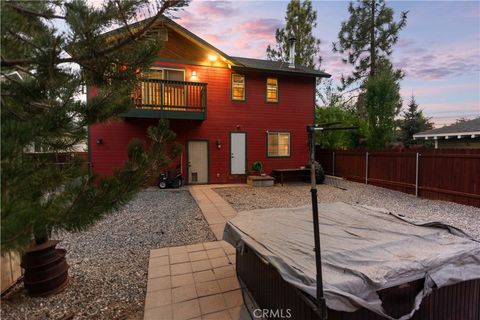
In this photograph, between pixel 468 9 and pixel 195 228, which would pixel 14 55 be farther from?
pixel 468 9

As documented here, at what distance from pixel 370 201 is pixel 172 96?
7.71 metres

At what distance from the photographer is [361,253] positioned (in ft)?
5.90

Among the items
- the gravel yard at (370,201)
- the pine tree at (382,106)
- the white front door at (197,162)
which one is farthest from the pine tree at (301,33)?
the gravel yard at (370,201)

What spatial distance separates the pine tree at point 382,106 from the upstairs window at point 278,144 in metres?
3.65

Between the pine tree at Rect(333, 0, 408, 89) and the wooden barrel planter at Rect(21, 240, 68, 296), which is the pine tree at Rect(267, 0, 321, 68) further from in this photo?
the wooden barrel planter at Rect(21, 240, 68, 296)

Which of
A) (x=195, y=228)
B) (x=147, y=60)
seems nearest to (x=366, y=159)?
(x=195, y=228)

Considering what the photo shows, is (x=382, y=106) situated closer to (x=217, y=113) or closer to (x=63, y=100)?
(x=217, y=113)

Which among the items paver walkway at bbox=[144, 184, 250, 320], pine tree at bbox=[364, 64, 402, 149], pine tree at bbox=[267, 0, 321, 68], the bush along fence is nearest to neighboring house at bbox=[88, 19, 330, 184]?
pine tree at bbox=[364, 64, 402, 149]

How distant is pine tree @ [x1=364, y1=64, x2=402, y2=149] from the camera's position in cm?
973

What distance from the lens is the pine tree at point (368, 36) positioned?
53.2 feet

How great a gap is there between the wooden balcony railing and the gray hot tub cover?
275 inches

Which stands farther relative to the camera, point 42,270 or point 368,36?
point 368,36

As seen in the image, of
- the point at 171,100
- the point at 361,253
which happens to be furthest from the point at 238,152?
the point at 361,253

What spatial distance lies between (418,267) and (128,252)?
11.8 ft
